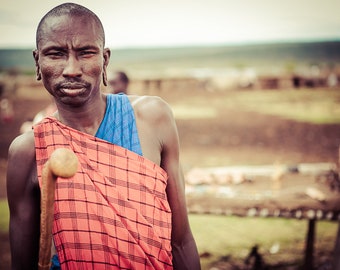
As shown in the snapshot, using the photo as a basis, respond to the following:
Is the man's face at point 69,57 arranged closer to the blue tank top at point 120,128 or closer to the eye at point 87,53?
the eye at point 87,53

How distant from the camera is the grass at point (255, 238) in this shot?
4.35 meters

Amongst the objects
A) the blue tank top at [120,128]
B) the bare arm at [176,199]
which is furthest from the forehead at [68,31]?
the bare arm at [176,199]

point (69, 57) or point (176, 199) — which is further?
point (176, 199)

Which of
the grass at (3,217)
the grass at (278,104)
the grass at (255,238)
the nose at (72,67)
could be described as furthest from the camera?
the grass at (278,104)

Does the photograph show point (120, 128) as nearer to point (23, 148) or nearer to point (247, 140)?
point (23, 148)

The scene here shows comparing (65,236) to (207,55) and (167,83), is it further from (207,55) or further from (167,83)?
(207,55)

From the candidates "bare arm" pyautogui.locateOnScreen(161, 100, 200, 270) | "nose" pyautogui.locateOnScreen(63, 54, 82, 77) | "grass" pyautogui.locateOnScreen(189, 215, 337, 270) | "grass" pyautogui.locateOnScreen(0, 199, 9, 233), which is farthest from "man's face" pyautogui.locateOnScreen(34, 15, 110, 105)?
"grass" pyautogui.locateOnScreen(0, 199, 9, 233)

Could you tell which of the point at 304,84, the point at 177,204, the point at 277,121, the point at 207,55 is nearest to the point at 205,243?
the point at 177,204

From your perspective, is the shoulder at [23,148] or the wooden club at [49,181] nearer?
the wooden club at [49,181]

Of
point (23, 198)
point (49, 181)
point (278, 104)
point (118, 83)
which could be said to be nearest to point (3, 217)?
point (118, 83)

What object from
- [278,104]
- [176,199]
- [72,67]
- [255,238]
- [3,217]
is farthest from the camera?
[278,104]

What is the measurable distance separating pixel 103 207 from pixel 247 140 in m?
8.33

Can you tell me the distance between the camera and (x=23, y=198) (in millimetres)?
1389

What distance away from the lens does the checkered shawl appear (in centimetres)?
136
